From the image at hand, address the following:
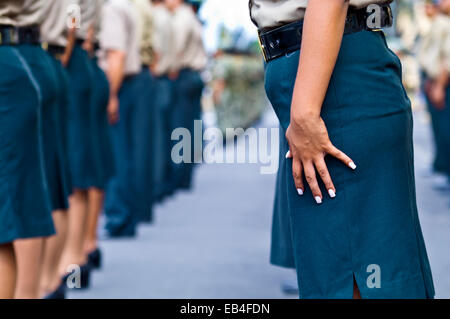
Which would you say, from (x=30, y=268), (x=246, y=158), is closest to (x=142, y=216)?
(x=30, y=268)

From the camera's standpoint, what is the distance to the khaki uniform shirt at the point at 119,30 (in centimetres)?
674

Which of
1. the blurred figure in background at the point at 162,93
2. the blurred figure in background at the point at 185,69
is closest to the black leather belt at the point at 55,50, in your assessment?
the blurred figure in background at the point at 162,93

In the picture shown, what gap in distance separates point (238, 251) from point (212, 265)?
0.60m

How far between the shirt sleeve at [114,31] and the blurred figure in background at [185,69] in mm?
2901

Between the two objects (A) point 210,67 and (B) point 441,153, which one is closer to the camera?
(B) point 441,153

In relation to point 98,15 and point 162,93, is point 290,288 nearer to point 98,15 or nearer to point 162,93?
point 98,15

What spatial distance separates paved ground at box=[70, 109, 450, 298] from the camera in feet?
17.8

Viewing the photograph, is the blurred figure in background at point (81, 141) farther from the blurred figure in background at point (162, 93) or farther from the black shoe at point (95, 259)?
the blurred figure in background at point (162, 93)

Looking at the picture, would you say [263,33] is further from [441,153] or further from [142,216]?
[441,153]

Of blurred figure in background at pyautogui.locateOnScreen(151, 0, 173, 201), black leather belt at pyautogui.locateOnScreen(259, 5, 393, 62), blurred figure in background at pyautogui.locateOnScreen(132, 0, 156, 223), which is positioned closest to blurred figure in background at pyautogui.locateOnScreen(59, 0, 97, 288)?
blurred figure in background at pyautogui.locateOnScreen(132, 0, 156, 223)

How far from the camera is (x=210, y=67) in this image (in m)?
15.6

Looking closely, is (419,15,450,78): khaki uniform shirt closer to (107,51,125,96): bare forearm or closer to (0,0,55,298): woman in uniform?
(107,51,125,96): bare forearm

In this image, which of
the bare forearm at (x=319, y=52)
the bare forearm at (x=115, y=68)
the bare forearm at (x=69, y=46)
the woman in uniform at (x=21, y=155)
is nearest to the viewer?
the bare forearm at (x=319, y=52)

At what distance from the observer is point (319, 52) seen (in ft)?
7.18
